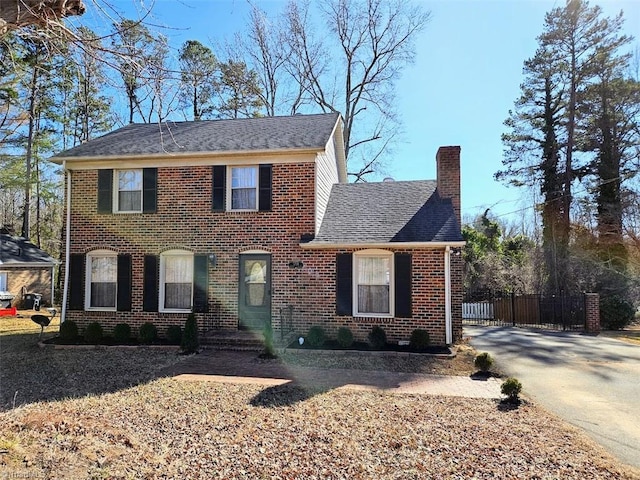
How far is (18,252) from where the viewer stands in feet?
70.0

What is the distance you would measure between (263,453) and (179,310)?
7.85 m

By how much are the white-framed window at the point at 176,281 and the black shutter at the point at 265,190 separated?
7.96ft

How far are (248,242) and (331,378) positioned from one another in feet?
15.8

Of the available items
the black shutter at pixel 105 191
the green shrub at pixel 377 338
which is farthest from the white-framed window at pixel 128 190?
the green shrub at pixel 377 338

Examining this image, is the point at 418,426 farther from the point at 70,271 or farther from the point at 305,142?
the point at 70,271

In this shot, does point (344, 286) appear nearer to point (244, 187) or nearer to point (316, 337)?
point (316, 337)

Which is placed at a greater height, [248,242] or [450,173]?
[450,173]

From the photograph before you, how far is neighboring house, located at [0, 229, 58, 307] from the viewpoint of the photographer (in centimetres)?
2033

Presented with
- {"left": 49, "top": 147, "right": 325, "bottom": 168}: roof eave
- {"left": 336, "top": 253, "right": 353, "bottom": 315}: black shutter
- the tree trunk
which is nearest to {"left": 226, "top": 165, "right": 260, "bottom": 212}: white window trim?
{"left": 49, "top": 147, "right": 325, "bottom": 168}: roof eave

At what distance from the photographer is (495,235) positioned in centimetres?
2697

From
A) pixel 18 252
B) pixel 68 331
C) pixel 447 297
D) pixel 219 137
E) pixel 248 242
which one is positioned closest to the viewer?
pixel 447 297

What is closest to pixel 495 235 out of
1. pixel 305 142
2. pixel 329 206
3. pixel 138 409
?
pixel 329 206

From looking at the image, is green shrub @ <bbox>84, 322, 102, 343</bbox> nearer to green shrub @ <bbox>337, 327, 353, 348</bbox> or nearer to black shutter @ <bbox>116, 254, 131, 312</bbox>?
black shutter @ <bbox>116, 254, 131, 312</bbox>

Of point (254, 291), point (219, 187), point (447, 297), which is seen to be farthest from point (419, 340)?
point (219, 187)
